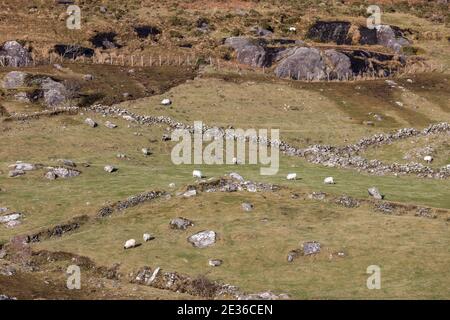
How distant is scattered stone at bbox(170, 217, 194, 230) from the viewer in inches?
1921

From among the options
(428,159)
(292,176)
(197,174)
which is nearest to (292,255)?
(292,176)

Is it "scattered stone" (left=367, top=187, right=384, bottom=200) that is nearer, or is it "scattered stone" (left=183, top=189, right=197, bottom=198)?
"scattered stone" (left=183, top=189, right=197, bottom=198)

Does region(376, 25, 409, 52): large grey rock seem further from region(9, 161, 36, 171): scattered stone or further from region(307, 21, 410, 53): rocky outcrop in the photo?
region(9, 161, 36, 171): scattered stone

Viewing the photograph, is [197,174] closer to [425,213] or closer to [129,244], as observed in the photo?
[129,244]

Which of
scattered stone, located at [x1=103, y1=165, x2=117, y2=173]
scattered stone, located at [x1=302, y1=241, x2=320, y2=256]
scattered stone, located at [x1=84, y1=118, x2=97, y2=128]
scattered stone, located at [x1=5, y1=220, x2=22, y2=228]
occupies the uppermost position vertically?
scattered stone, located at [x1=302, y1=241, x2=320, y2=256]

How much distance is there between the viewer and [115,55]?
106938 mm

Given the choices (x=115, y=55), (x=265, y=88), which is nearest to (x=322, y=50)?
(x=265, y=88)

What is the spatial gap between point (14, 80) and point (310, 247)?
5888cm

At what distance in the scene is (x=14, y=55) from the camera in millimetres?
98500

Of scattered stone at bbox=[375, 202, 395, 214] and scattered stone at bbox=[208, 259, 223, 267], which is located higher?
scattered stone at bbox=[208, 259, 223, 267]

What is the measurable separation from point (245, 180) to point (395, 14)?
315ft

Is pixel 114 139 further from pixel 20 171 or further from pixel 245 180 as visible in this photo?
pixel 245 180

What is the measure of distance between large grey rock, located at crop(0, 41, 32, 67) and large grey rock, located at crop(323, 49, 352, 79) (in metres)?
44.8

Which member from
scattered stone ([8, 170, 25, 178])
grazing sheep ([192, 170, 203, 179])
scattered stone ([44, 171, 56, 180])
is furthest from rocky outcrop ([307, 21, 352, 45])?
scattered stone ([8, 170, 25, 178])
